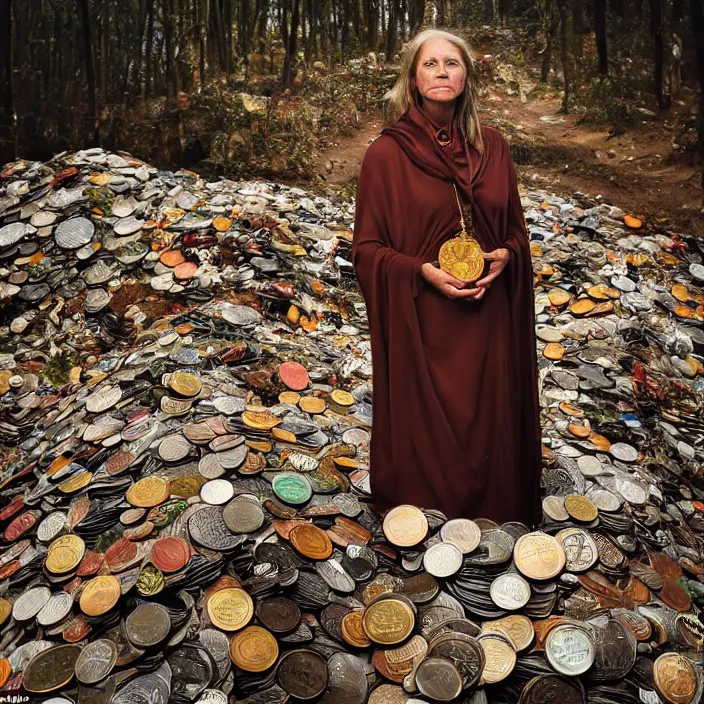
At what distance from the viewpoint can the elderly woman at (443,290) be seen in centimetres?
262

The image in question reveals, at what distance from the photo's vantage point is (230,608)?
2.64 m

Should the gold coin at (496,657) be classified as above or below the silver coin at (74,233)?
below

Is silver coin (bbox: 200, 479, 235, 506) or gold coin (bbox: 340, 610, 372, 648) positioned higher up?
silver coin (bbox: 200, 479, 235, 506)

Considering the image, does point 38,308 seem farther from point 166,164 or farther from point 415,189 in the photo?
point 415,189

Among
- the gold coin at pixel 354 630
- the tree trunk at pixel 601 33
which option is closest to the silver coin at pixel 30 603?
the gold coin at pixel 354 630

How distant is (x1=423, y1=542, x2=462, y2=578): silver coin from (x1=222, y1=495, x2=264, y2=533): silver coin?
0.64 meters

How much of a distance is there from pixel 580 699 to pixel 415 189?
172 cm

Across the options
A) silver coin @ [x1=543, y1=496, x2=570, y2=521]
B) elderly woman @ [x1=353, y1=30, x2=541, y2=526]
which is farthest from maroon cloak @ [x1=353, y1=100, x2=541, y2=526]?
silver coin @ [x1=543, y1=496, x2=570, y2=521]

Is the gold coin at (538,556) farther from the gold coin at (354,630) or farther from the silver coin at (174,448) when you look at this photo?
the silver coin at (174,448)

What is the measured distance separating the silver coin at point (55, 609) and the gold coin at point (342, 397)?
68.5 inches

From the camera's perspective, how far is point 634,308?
5.57 m

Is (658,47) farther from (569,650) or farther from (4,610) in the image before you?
(4,610)

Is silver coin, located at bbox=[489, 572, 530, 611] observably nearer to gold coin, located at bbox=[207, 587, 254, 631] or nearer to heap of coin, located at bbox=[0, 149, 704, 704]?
heap of coin, located at bbox=[0, 149, 704, 704]

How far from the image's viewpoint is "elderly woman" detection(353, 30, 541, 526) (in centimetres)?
262
